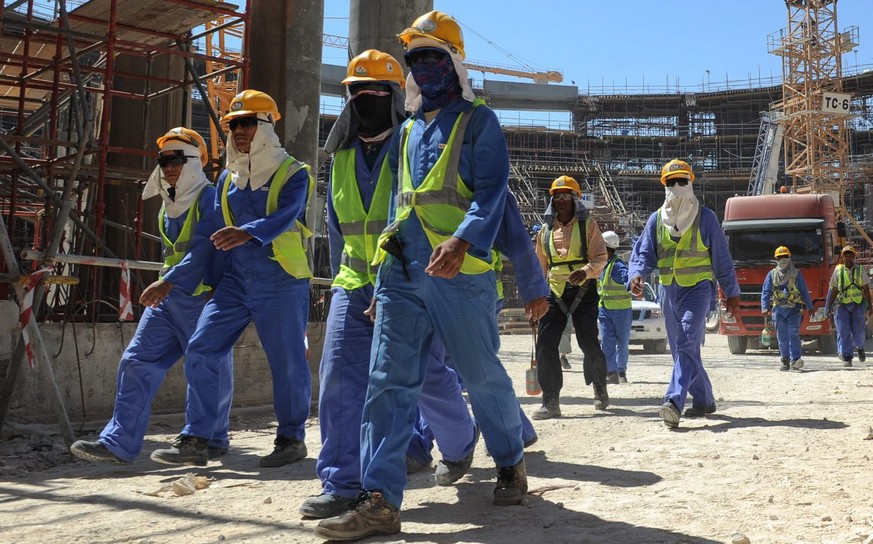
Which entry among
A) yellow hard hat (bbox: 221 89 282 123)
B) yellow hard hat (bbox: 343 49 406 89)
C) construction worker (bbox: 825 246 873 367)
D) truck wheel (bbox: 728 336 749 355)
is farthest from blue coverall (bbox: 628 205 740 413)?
truck wheel (bbox: 728 336 749 355)

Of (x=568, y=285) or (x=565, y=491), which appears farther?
(x=568, y=285)

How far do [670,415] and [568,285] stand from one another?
1670 mm

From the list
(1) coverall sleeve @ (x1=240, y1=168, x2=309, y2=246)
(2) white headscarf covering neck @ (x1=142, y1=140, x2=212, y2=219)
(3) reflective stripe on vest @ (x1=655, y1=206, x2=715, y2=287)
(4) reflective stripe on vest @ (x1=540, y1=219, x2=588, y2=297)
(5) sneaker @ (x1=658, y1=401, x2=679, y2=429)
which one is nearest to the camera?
(1) coverall sleeve @ (x1=240, y1=168, x2=309, y2=246)

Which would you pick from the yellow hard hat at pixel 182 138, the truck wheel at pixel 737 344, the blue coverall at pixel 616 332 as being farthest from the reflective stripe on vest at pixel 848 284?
the yellow hard hat at pixel 182 138

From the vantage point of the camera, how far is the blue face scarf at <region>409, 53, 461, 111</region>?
393 cm

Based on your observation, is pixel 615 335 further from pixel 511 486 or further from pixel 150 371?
pixel 511 486

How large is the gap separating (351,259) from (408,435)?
935 millimetres

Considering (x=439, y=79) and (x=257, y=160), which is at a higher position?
(x=439, y=79)

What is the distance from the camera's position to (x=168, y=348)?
5.86 m

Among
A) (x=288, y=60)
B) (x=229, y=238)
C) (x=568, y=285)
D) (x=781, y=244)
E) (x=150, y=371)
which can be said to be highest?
(x=288, y=60)

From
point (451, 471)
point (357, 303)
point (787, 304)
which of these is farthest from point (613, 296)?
point (357, 303)

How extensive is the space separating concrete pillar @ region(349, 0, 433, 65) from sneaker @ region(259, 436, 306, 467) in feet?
14.9

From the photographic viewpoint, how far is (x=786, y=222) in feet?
62.4

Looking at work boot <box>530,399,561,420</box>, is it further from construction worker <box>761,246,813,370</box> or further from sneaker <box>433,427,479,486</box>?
construction worker <box>761,246,813,370</box>
